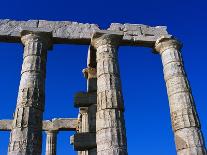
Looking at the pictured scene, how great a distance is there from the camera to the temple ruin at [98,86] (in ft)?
43.4

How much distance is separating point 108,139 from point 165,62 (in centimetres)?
585

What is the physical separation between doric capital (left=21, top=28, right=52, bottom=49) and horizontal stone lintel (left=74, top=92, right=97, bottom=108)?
132 inches

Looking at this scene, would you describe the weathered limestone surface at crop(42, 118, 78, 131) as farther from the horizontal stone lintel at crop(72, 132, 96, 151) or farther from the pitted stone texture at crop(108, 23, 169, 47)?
the pitted stone texture at crop(108, 23, 169, 47)

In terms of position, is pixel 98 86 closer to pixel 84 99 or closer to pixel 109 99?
pixel 109 99

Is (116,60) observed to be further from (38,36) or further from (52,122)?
(52,122)

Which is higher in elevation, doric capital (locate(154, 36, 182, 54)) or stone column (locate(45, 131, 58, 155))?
doric capital (locate(154, 36, 182, 54))

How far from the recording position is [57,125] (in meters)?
24.0

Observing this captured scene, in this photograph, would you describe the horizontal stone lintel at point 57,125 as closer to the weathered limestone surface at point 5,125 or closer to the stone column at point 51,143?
the weathered limestone surface at point 5,125

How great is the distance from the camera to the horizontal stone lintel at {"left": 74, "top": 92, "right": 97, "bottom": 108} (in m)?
17.7

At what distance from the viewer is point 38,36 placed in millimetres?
16109

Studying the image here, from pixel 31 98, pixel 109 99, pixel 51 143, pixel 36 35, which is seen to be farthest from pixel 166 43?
pixel 51 143

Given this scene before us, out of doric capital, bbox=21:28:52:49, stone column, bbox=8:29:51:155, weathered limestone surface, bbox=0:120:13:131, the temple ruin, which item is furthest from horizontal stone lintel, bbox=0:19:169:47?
weathered limestone surface, bbox=0:120:13:131

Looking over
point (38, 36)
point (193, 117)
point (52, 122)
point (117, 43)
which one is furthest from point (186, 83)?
point (52, 122)

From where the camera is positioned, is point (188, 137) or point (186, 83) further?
point (186, 83)
